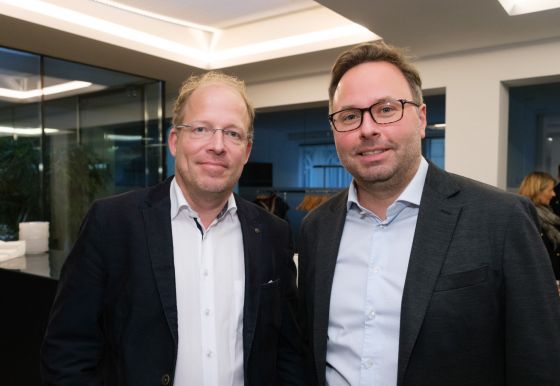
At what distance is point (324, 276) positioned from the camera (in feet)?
5.17

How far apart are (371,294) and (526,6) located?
3.06 m

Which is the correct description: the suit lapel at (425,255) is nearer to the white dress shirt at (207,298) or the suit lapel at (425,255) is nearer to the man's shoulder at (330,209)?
the man's shoulder at (330,209)

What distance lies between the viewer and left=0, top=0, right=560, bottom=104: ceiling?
3.48m

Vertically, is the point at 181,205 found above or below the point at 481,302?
above

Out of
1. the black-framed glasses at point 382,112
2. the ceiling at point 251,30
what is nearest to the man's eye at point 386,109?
the black-framed glasses at point 382,112

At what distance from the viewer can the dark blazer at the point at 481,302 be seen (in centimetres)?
129

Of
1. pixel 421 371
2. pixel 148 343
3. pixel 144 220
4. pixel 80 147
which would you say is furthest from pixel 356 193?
pixel 80 147

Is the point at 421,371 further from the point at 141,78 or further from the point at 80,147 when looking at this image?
the point at 141,78

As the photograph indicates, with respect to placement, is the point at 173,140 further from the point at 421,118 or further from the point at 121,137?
the point at 121,137

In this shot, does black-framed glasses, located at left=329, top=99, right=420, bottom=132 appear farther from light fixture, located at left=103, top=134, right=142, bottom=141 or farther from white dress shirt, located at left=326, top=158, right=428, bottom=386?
light fixture, located at left=103, top=134, right=142, bottom=141

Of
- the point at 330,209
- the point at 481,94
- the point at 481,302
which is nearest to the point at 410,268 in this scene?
the point at 481,302

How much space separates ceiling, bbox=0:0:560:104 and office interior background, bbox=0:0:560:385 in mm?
13

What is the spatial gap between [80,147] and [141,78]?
3.89 ft

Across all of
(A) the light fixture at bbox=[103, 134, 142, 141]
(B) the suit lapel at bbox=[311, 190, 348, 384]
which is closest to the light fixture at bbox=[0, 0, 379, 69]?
(A) the light fixture at bbox=[103, 134, 142, 141]
